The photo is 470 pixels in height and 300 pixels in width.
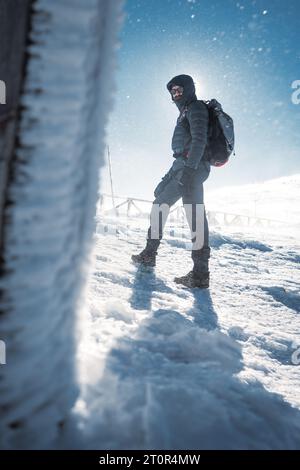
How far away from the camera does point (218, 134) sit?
8.84 feet

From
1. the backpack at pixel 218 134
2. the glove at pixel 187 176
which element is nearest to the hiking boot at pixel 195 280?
the glove at pixel 187 176

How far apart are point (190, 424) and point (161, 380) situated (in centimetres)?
20

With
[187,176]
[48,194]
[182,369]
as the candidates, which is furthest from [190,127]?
[48,194]

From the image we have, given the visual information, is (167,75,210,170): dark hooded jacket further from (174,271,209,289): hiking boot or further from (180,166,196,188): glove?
(174,271,209,289): hiking boot

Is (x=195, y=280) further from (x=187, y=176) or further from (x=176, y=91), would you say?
(x=176, y=91)

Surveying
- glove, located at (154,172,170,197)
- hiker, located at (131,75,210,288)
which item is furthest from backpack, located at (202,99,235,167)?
glove, located at (154,172,170,197)

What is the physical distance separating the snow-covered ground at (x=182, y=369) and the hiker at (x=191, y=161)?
26cm

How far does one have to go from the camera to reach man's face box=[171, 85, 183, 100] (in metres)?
2.86

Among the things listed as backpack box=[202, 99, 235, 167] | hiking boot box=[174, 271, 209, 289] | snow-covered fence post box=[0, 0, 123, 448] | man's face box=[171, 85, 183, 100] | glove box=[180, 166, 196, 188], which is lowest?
hiking boot box=[174, 271, 209, 289]

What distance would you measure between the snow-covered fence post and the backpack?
228cm

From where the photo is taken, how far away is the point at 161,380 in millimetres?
979
